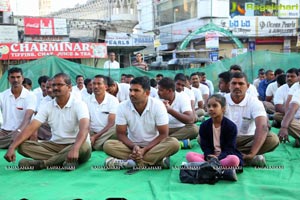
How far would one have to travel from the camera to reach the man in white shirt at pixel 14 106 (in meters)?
6.00

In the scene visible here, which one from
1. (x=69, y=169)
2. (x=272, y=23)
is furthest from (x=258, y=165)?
(x=272, y=23)

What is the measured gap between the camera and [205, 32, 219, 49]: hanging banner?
23786 mm

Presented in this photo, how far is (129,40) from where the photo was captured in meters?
23.3

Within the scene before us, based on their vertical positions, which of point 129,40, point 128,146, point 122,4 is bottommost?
point 128,146

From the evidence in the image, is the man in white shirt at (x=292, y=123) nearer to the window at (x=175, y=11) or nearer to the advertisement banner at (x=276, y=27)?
the window at (x=175, y=11)

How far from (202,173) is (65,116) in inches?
74.6

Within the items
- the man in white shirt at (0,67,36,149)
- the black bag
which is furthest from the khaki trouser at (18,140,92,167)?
the black bag

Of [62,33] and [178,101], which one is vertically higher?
[62,33]

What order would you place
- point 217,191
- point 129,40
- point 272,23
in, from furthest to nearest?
point 272,23, point 129,40, point 217,191

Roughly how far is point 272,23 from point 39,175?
83.9 feet

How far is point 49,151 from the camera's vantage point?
4820 mm

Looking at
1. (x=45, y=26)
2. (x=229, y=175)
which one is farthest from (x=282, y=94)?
(x=45, y=26)

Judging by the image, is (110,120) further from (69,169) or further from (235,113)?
(235,113)

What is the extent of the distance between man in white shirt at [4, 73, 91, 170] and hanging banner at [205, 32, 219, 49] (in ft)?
65.4
